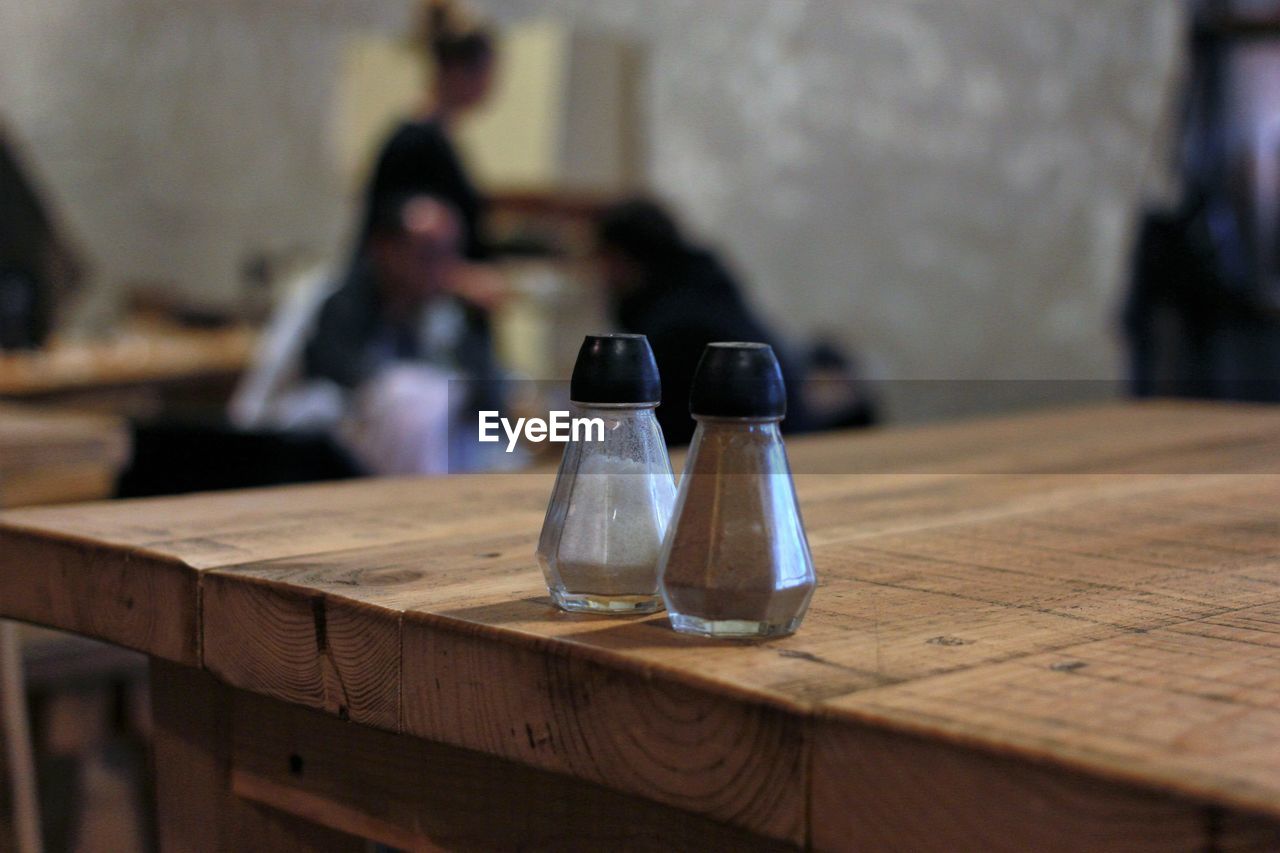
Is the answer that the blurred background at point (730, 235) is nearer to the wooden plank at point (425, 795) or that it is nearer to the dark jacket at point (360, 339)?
the dark jacket at point (360, 339)

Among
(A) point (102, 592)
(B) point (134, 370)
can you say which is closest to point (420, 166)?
(B) point (134, 370)

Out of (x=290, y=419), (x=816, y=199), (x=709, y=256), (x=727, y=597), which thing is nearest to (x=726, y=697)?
(x=727, y=597)

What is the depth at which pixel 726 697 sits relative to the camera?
0.51 m

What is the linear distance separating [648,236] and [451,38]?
49.0 inches

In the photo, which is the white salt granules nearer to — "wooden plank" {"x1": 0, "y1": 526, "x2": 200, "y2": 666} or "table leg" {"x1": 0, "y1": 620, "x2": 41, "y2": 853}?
"wooden plank" {"x1": 0, "y1": 526, "x2": 200, "y2": 666}

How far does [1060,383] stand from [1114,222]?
1.38ft

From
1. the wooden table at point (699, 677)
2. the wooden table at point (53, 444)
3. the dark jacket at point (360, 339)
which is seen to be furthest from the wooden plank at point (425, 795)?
the dark jacket at point (360, 339)

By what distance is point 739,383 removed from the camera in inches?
22.5

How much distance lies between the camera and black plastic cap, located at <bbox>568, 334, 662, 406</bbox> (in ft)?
2.02

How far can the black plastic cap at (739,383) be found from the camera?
0.57 meters

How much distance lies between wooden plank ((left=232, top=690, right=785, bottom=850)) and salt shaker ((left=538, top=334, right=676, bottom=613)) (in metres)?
0.09

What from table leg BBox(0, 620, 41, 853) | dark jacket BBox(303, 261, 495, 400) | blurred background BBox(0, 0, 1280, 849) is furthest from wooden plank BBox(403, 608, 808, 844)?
dark jacket BBox(303, 261, 495, 400)

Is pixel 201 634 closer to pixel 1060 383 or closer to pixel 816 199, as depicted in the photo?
pixel 1060 383

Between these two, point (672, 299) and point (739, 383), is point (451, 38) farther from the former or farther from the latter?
point (739, 383)
